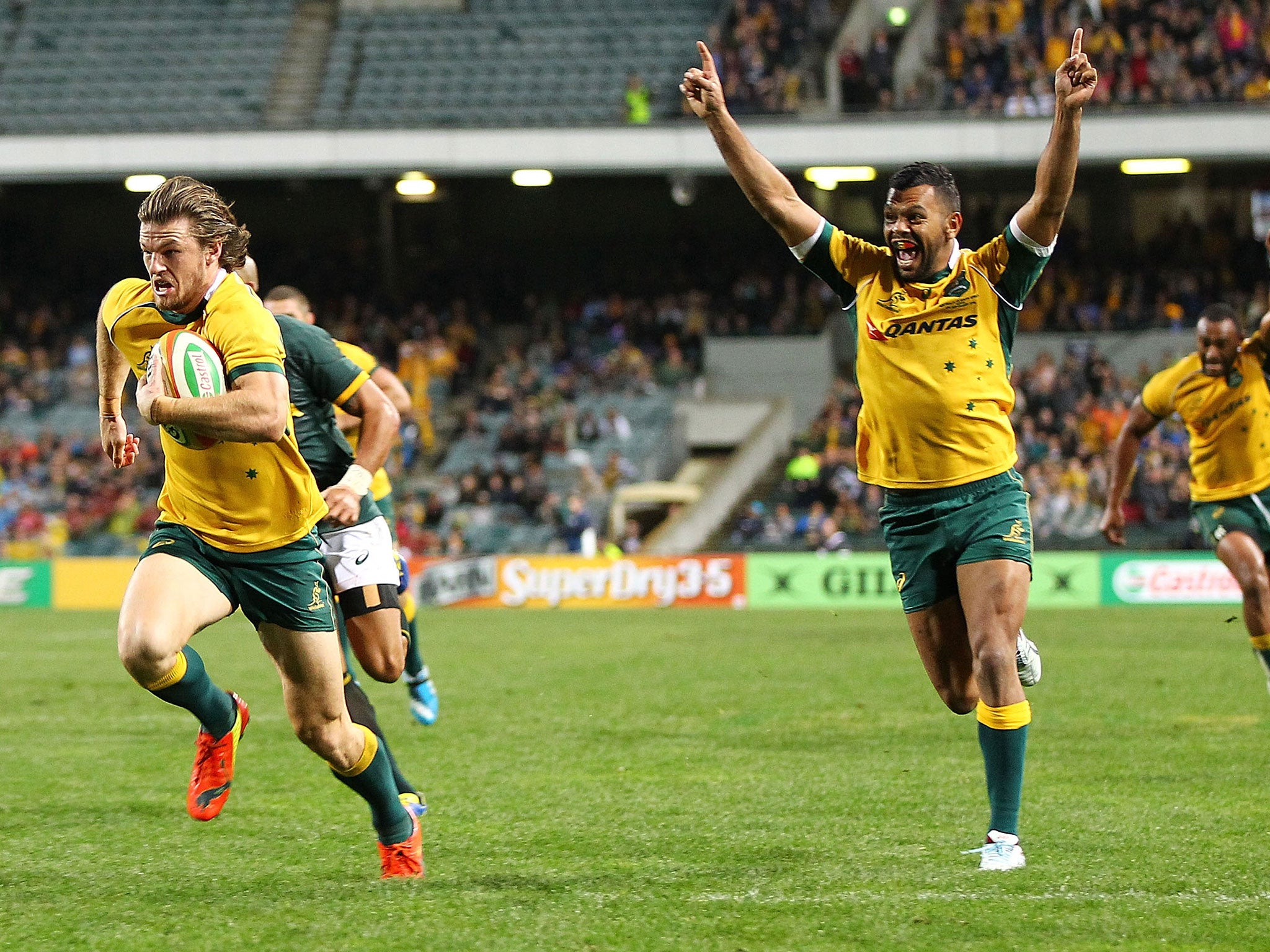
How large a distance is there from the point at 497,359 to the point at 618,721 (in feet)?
73.3

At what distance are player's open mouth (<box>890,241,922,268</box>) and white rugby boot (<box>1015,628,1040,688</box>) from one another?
146 cm

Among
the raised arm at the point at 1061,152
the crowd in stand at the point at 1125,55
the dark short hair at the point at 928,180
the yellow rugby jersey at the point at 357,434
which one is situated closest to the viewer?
the raised arm at the point at 1061,152

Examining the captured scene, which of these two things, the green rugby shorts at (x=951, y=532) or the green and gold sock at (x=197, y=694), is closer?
the green and gold sock at (x=197, y=694)

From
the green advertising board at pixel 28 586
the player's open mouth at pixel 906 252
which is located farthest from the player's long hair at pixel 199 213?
the green advertising board at pixel 28 586

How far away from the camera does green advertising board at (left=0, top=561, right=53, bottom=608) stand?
25.2 m

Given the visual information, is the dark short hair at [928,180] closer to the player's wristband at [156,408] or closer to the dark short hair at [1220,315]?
the player's wristband at [156,408]

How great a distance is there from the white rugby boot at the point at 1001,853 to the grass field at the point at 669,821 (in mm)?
78

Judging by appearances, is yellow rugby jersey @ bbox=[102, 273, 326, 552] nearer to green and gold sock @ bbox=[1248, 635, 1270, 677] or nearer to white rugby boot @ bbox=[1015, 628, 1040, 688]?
white rugby boot @ bbox=[1015, 628, 1040, 688]

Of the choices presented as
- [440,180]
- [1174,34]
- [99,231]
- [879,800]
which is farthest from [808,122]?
[879,800]

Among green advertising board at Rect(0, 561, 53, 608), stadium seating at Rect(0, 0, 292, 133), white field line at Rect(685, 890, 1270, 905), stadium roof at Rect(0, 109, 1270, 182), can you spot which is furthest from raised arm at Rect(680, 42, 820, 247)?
stadium seating at Rect(0, 0, 292, 133)

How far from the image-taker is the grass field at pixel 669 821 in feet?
17.1

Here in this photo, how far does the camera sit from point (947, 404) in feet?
20.4

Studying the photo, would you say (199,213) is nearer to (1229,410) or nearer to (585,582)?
(1229,410)

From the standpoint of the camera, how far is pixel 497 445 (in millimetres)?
29219
